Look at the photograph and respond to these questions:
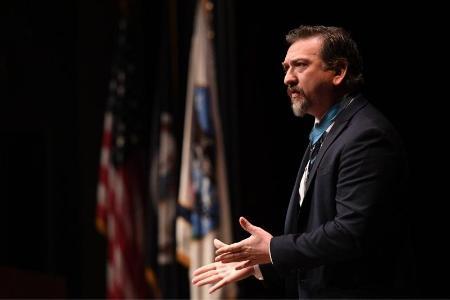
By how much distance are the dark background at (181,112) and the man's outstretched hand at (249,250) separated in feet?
8.86

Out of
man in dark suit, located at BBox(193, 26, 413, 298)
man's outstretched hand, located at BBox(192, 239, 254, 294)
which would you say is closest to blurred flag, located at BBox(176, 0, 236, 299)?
man's outstretched hand, located at BBox(192, 239, 254, 294)

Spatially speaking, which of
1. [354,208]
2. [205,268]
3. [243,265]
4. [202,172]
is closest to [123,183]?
[202,172]

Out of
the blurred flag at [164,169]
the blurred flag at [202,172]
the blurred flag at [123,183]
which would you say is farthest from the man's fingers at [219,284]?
the blurred flag at [123,183]

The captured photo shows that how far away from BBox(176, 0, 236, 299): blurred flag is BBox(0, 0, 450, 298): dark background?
0.31 feet

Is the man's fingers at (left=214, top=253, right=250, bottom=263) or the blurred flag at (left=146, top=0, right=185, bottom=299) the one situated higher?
the blurred flag at (left=146, top=0, right=185, bottom=299)

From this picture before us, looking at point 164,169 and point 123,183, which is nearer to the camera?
point 164,169

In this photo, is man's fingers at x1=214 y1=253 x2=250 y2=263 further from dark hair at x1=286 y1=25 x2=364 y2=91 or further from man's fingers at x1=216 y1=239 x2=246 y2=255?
dark hair at x1=286 y1=25 x2=364 y2=91

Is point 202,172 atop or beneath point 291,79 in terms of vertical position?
atop

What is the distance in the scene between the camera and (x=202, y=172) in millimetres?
5207

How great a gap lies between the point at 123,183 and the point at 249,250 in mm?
4164

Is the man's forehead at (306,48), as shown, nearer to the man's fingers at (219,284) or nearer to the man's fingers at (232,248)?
the man's fingers at (232,248)

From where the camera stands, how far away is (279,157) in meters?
5.21

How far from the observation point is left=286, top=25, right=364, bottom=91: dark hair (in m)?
2.11

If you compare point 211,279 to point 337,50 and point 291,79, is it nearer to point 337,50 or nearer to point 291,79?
point 291,79
